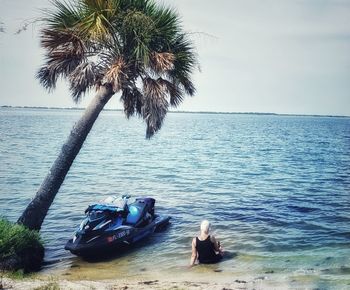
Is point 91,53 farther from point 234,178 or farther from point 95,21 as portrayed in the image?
point 234,178

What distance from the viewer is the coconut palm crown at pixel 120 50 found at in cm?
1006

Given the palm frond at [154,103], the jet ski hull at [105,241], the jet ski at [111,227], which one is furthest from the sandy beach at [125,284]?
the palm frond at [154,103]

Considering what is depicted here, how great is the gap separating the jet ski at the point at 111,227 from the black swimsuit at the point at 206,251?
7.95 ft

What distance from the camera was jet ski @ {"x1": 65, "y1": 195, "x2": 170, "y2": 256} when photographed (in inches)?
424

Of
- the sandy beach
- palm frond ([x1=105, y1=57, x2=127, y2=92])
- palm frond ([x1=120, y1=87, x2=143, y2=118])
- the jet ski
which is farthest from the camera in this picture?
palm frond ([x1=120, y1=87, x2=143, y2=118])

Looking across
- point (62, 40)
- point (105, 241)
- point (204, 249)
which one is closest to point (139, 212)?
point (105, 241)

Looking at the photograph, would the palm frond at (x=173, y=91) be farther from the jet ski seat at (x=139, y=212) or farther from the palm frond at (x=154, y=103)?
the jet ski seat at (x=139, y=212)

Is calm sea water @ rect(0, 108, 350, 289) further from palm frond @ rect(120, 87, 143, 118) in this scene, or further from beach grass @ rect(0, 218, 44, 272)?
palm frond @ rect(120, 87, 143, 118)

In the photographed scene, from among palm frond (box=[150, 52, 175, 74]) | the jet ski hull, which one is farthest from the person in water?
palm frond (box=[150, 52, 175, 74])

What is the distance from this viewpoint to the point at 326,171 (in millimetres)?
31594

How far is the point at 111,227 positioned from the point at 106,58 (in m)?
4.77

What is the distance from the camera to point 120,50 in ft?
35.1

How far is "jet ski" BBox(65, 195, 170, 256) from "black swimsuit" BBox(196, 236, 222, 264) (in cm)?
242

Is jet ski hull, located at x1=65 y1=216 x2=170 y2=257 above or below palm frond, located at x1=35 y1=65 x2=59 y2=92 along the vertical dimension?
below
